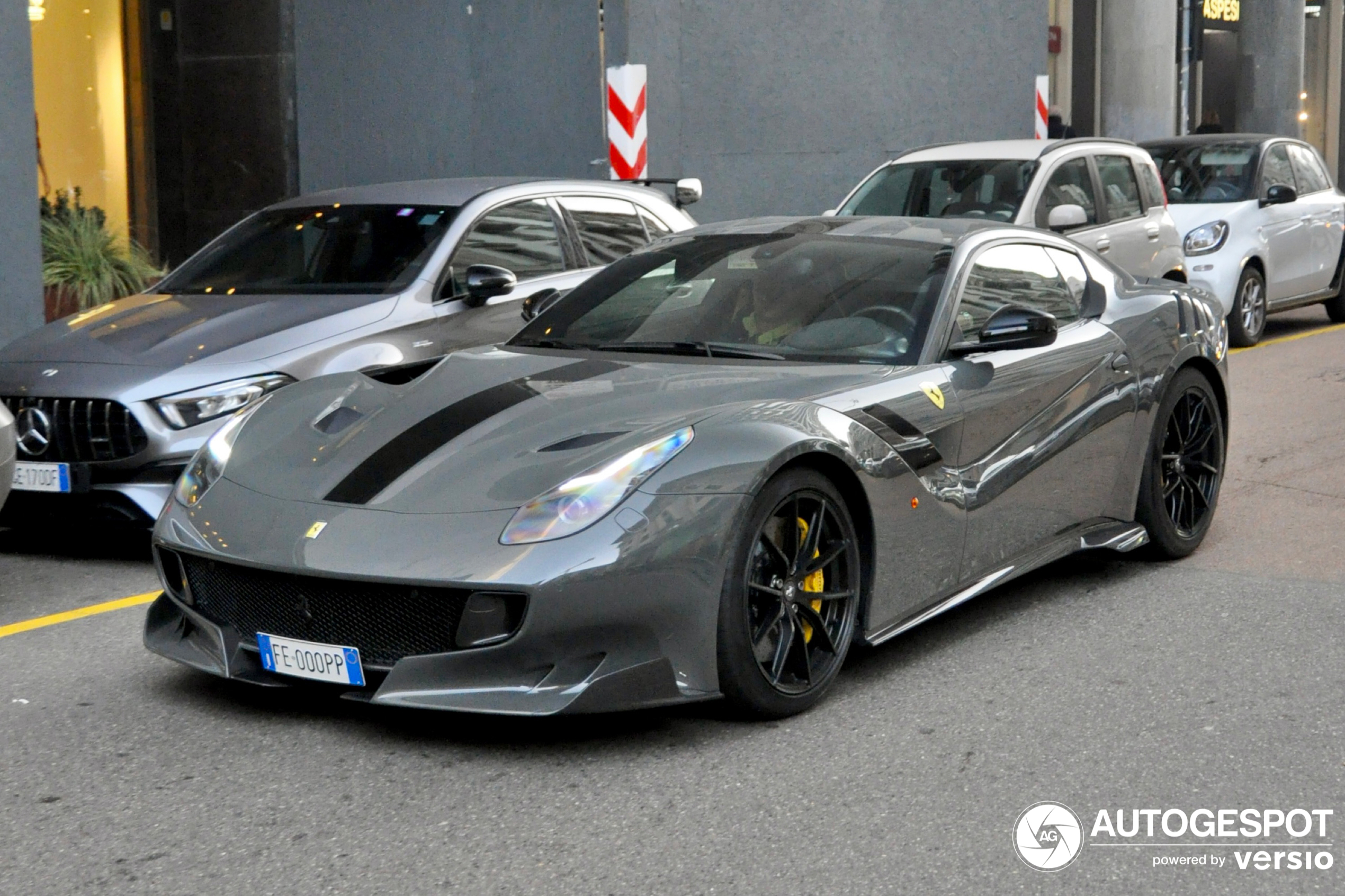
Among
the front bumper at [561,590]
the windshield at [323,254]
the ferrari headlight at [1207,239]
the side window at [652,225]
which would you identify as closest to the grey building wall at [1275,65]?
the ferrari headlight at [1207,239]

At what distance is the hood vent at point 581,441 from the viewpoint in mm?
4648

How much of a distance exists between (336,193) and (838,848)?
5881mm

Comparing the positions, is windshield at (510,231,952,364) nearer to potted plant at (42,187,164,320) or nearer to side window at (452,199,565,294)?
side window at (452,199,565,294)

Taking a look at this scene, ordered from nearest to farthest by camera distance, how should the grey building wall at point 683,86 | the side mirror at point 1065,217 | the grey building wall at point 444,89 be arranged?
the side mirror at point 1065,217
the grey building wall at point 444,89
the grey building wall at point 683,86

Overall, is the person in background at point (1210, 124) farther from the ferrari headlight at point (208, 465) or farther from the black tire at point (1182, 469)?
the ferrari headlight at point (208, 465)

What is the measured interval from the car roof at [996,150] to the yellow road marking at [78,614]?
776 cm

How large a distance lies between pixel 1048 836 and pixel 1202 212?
1159 cm

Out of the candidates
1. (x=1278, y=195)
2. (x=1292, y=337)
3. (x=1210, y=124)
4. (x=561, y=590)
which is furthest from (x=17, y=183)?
(x=1210, y=124)

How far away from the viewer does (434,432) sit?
193 inches

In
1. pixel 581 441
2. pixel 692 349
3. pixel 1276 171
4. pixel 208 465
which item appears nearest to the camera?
pixel 581 441

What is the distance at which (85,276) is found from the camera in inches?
486

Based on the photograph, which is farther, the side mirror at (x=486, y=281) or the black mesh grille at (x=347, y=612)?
the side mirror at (x=486, y=281)

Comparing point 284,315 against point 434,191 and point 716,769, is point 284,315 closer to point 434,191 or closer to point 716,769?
point 434,191

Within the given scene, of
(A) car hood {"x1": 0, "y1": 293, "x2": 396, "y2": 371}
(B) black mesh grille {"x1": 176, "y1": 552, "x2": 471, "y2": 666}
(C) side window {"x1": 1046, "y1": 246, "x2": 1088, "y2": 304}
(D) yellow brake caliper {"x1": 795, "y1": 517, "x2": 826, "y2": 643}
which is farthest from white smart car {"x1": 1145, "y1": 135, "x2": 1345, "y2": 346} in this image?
(B) black mesh grille {"x1": 176, "y1": 552, "x2": 471, "y2": 666}
